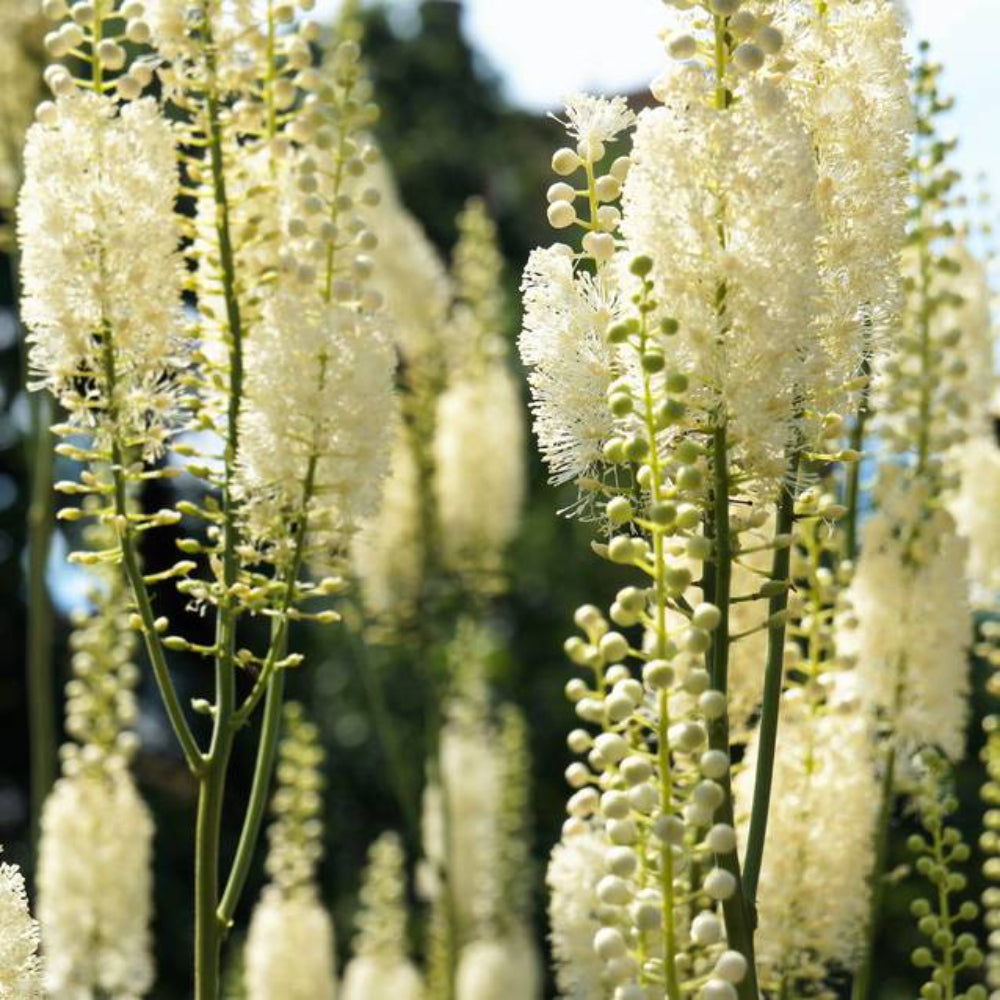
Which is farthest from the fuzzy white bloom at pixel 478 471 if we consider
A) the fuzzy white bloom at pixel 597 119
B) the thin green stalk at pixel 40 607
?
the fuzzy white bloom at pixel 597 119

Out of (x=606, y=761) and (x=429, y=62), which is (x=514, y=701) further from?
(x=606, y=761)

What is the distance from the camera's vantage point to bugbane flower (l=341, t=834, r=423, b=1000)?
13.5 feet

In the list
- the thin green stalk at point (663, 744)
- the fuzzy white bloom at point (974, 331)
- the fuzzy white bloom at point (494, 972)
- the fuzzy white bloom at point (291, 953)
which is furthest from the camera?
the fuzzy white bloom at point (494, 972)

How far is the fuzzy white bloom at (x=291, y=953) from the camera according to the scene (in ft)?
11.2

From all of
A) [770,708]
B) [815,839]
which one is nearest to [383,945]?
[815,839]

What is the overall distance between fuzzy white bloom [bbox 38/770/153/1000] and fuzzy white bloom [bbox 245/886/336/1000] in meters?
0.51

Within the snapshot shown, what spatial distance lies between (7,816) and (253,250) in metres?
8.09

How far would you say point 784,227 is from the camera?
121 cm

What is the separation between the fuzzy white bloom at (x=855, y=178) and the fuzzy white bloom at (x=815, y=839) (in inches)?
23.3

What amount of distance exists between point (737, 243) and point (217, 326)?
61cm

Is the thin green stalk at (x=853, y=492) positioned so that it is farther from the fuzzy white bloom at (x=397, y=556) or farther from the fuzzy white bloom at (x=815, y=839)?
the fuzzy white bloom at (x=397, y=556)

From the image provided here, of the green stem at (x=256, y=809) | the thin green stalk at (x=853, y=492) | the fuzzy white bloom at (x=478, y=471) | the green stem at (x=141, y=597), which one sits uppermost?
the fuzzy white bloom at (x=478, y=471)

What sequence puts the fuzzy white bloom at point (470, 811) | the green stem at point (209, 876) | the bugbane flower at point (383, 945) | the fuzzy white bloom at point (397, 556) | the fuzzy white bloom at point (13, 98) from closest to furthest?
the green stem at point (209, 876) → the fuzzy white bloom at point (13, 98) → the fuzzy white bloom at point (397, 556) → the bugbane flower at point (383, 945) → the fuzzy white bloom at point (470, 811)

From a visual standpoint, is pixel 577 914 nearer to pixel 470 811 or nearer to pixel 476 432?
pixel 476 432
